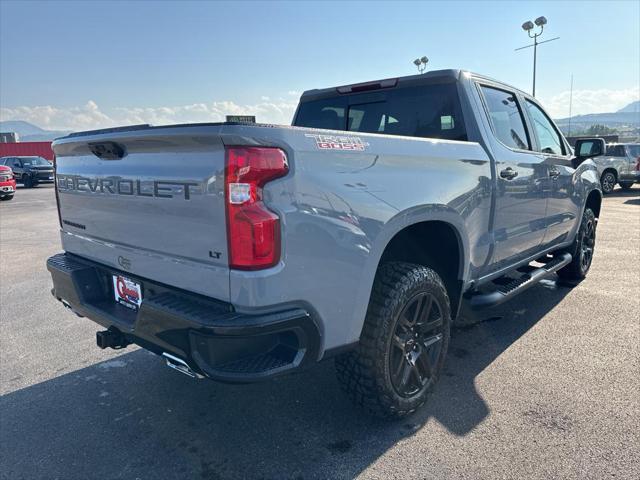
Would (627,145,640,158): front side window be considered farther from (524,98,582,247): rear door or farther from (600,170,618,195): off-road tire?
(524,98,582,247): rear door

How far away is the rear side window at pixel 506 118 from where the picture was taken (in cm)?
356

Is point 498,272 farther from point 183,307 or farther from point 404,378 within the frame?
point 183,307

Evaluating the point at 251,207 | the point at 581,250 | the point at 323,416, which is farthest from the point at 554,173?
the point at 251,207

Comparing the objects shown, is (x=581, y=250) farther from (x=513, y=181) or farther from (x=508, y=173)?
(x=508, y=173)

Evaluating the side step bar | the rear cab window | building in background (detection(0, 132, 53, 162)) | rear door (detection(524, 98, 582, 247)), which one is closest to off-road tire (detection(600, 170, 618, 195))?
the rear cab window

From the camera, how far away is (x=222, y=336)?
189cm

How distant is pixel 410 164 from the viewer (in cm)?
255

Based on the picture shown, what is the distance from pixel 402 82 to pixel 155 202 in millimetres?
2164

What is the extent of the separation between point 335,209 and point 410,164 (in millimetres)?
664

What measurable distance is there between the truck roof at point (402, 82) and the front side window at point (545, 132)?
25cm

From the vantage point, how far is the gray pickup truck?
1936 mm

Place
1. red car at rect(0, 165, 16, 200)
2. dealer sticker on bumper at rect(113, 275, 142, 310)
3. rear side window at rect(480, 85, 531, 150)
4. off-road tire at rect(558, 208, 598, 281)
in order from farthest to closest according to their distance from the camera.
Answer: red car at rect(0, 165, 16, 200) < off-road tire at rect(558, 208, 598, 281) < rear side window at rect(480, 85, 531, 150) < dealer sticker on bumper at rect(113, 275, 142, 310)

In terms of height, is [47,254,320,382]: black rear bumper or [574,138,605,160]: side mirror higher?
[574,138,605,160]: side mirror

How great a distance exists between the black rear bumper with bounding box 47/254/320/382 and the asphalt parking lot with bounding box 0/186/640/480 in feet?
2.28
